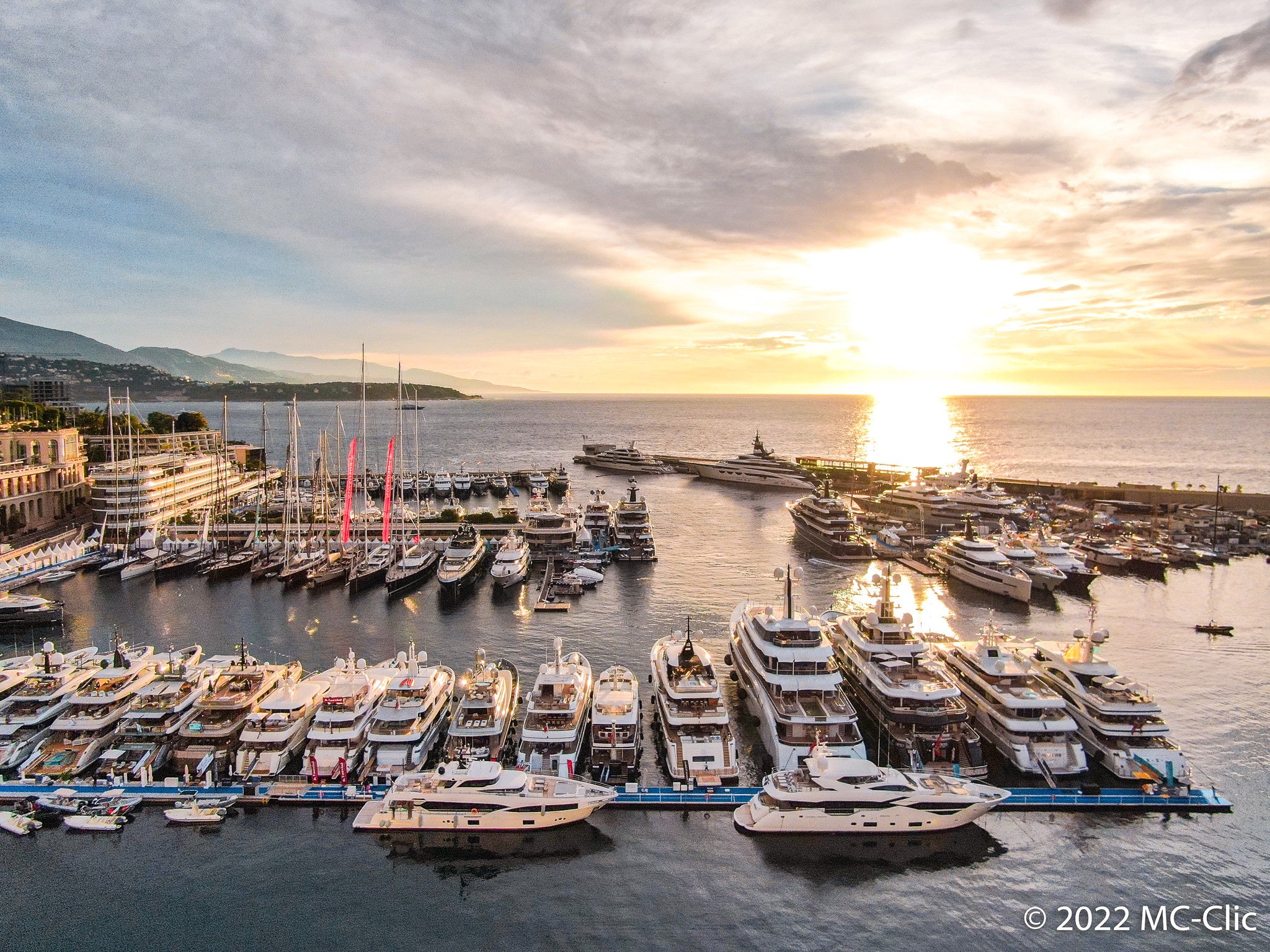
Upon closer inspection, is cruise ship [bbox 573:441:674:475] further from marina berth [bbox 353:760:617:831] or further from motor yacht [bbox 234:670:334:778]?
marina berth [bbox 353:760:617:831]

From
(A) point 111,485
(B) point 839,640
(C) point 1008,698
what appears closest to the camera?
(C) point 1008,698

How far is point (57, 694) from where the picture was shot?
95.9ft

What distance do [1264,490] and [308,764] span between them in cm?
13095

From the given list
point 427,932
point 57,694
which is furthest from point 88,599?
point 427,932

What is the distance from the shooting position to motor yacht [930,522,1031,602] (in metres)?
49.1

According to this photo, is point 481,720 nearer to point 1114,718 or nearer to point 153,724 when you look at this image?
point 153,724

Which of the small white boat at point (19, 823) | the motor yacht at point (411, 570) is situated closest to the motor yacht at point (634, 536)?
the motor yacht at point (411, 570)

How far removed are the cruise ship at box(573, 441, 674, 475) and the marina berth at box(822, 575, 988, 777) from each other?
306 ft

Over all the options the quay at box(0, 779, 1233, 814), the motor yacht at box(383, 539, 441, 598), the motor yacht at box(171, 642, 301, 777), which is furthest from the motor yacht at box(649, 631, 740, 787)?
the motor yacht at box(383, 539, 441, 598)

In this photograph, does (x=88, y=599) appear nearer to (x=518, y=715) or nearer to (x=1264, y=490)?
(x=518, y=715)

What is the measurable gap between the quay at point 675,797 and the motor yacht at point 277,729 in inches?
35.0

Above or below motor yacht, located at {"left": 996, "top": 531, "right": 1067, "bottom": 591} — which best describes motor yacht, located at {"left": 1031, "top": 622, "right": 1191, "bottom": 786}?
below

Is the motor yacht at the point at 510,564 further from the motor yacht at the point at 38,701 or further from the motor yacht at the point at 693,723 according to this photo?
the motor yacht at the point at 38,701

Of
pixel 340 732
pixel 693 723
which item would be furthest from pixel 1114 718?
pixel 340 732
